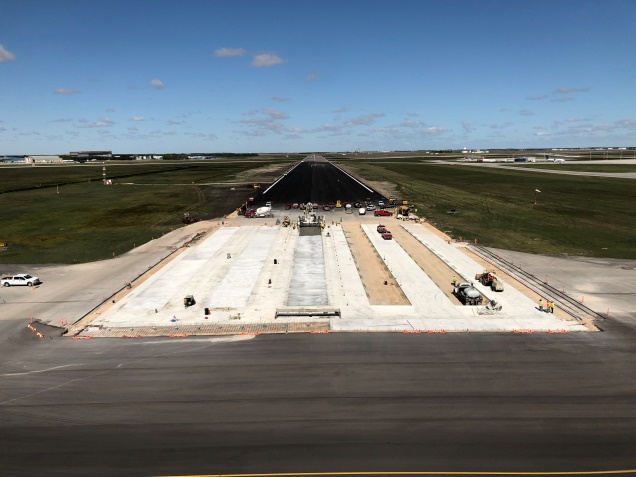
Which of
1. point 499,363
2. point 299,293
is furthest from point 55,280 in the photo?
point 499,363

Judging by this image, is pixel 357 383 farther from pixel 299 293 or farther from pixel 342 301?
pixel 299 293

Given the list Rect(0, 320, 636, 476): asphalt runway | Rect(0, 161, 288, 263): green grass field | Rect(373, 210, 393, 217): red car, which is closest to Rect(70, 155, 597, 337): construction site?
Rect(0, 320, 636, 476): asphalt runway

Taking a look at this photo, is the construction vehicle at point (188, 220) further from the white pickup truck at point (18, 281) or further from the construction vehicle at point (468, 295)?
the construction vehicle at point (468, 295)

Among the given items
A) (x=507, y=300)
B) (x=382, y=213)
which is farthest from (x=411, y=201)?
(x=507, y=300)

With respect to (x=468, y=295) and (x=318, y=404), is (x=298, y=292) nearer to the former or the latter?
(x=468, y=295)

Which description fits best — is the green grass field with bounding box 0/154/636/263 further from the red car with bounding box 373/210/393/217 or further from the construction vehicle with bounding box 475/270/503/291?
the construction vehicle with bounding box 475/270/503/291

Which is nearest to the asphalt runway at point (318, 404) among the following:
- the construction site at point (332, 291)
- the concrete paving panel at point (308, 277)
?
the construction site at point (332, 291)
